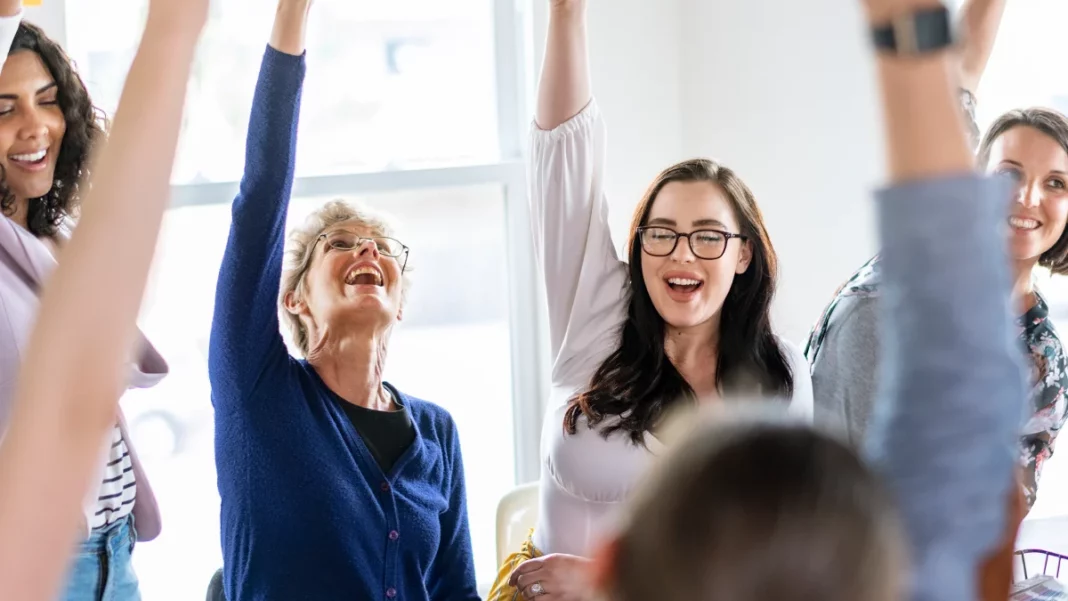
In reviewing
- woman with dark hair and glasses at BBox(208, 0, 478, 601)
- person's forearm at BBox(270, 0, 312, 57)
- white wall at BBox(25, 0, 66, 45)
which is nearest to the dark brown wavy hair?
→ woman with dark hair and glasses at BBox(208, 0, 478, 601)

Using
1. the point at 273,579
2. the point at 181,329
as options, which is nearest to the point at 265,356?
the point at 273,579

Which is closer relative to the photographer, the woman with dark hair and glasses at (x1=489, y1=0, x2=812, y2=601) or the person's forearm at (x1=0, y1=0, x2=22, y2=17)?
the person's forearm at (x1=0, y1=0, x2=22, y2=17)

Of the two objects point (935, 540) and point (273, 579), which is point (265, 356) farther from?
point (935, 540)

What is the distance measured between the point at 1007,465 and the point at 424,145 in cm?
Result: 260

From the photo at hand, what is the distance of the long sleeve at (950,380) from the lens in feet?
1.65

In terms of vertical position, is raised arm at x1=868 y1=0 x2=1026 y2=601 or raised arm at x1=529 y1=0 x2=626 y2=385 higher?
raised arm at x1=529 y1=0 x2=626 y2=385

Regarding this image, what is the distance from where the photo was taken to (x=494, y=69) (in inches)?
120

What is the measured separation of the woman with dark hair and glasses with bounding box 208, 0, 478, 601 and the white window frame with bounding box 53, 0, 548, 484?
0.96 m

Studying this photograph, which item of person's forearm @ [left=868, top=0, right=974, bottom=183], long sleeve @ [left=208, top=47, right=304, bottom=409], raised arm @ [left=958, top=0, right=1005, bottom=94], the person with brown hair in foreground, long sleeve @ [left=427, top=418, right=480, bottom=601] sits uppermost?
raised arm @ [left=958, top=0, right=1005, bottom=94]

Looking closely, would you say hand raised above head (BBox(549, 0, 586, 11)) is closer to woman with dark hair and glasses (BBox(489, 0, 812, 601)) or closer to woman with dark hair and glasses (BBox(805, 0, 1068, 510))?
woman with dark hair and glasses (BBox(489, 0, 812, 601))

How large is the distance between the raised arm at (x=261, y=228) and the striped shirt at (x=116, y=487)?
17cm

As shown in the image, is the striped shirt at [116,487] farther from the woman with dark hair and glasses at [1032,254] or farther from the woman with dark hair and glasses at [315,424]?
the woman with dark hair and glasses at [1032,254]

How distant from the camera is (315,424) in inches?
70.2

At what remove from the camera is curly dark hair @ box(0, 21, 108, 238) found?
1.74 m
